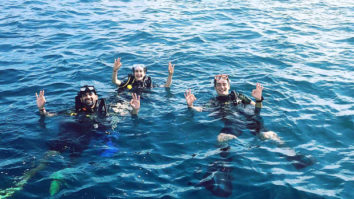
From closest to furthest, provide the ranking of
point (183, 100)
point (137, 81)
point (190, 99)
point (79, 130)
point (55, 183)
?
point (55, 183) → point (79, 130) → point (190, 99) → point (183, 100) → point (137, 81)

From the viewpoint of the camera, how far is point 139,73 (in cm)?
1052

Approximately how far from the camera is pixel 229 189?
19.9 ft

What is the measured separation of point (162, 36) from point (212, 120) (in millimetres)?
7849

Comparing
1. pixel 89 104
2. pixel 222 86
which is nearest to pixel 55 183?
pixel 89 104

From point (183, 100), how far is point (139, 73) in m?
1.66

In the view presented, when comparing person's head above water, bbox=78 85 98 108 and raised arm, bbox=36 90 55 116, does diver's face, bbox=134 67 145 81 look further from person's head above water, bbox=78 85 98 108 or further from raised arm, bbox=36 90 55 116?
raised arm, bbox=36 90 55 116

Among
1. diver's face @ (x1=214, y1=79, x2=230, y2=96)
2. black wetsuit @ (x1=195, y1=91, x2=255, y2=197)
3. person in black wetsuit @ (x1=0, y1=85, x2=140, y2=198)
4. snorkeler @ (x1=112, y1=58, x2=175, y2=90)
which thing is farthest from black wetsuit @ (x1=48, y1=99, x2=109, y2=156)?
diver's face @ (x1=214, y1=79, x2=230, y2=96)

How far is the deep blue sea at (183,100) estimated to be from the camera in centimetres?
632

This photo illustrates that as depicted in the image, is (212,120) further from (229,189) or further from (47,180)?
(47,180)

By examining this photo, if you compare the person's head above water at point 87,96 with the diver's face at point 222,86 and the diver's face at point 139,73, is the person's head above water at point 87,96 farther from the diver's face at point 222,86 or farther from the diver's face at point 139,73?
the diver's face at point 222,86

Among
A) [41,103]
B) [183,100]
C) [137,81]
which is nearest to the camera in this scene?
[41,103]

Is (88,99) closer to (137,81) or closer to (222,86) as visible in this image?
(137,81)

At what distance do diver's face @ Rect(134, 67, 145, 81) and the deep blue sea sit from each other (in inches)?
28.6

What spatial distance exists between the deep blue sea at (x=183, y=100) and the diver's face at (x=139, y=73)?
2.38 ft
